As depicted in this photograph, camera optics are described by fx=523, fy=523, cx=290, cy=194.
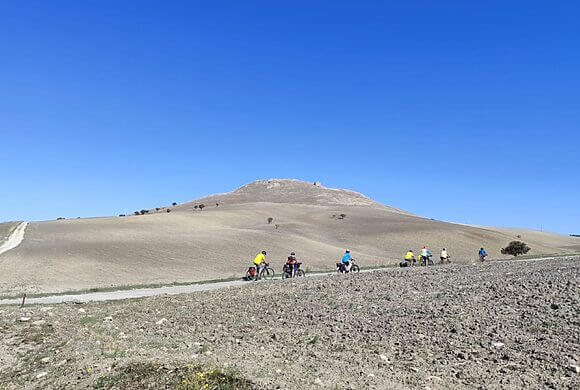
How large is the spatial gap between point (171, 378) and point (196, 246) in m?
50.5

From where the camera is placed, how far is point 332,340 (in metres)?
11.9

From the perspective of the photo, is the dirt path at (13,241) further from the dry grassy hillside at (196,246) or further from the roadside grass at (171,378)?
the roadside grass at (171,378)

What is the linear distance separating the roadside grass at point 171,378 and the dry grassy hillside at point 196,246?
71.4 ft

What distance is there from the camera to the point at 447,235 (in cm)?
8794

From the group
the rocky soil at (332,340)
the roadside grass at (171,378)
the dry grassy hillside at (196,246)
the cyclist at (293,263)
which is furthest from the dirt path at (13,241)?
the roadside grass at (171,378)

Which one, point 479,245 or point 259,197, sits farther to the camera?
point 259,197

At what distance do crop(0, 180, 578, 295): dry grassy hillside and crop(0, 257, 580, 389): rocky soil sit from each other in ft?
56.0

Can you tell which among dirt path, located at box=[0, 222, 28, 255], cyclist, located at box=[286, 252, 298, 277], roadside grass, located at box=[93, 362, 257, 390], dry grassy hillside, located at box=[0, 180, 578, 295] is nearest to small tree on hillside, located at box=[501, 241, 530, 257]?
dry grassy hillside, located at box=[0, 180, 578, 295]

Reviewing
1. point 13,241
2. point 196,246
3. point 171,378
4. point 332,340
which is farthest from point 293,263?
point 13,241

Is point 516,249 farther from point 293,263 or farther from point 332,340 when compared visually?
point 332,340

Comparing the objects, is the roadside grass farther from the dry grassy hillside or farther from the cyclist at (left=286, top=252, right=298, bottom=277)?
the cyclist at (left=286, top=252, right=298, bottom=277)

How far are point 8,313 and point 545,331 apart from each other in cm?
1688

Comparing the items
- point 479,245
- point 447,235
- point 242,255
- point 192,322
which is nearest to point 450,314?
point 192,322

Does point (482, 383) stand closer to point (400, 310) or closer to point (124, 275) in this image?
point (400, 310)
